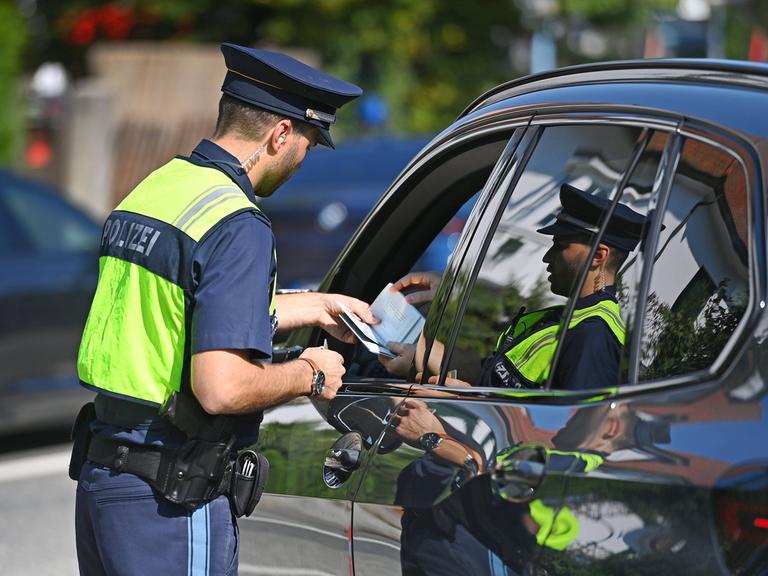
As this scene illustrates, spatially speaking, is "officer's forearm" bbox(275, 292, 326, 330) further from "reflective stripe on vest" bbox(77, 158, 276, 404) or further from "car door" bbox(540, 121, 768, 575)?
"car door" bbox(540, 121, 768, 575)

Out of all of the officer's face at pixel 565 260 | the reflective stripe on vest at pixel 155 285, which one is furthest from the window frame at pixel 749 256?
the reflective stripe on vest at pixel 155 285

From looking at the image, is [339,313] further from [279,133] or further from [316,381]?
[279,133]

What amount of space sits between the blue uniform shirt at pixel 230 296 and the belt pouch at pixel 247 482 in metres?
0.15

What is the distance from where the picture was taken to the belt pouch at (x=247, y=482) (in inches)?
112

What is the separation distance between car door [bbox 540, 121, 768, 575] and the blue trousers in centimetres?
89

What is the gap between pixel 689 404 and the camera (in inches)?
79.1

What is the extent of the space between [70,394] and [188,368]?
193 inches

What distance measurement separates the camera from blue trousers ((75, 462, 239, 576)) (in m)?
2.74

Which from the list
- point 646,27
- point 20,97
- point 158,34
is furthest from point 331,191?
point 158,34

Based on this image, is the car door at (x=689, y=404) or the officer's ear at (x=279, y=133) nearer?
the car door at (x=689, y=404)

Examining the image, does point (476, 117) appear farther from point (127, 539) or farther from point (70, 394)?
point (70, 394)

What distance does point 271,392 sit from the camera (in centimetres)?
273

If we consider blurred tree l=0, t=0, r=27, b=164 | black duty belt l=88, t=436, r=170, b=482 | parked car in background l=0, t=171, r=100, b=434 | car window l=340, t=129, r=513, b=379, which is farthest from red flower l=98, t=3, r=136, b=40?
black duty belt l=88, t=436, r=170, b=482

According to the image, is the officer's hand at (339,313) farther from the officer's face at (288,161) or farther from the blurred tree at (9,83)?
the blurred tree at (9,83)
